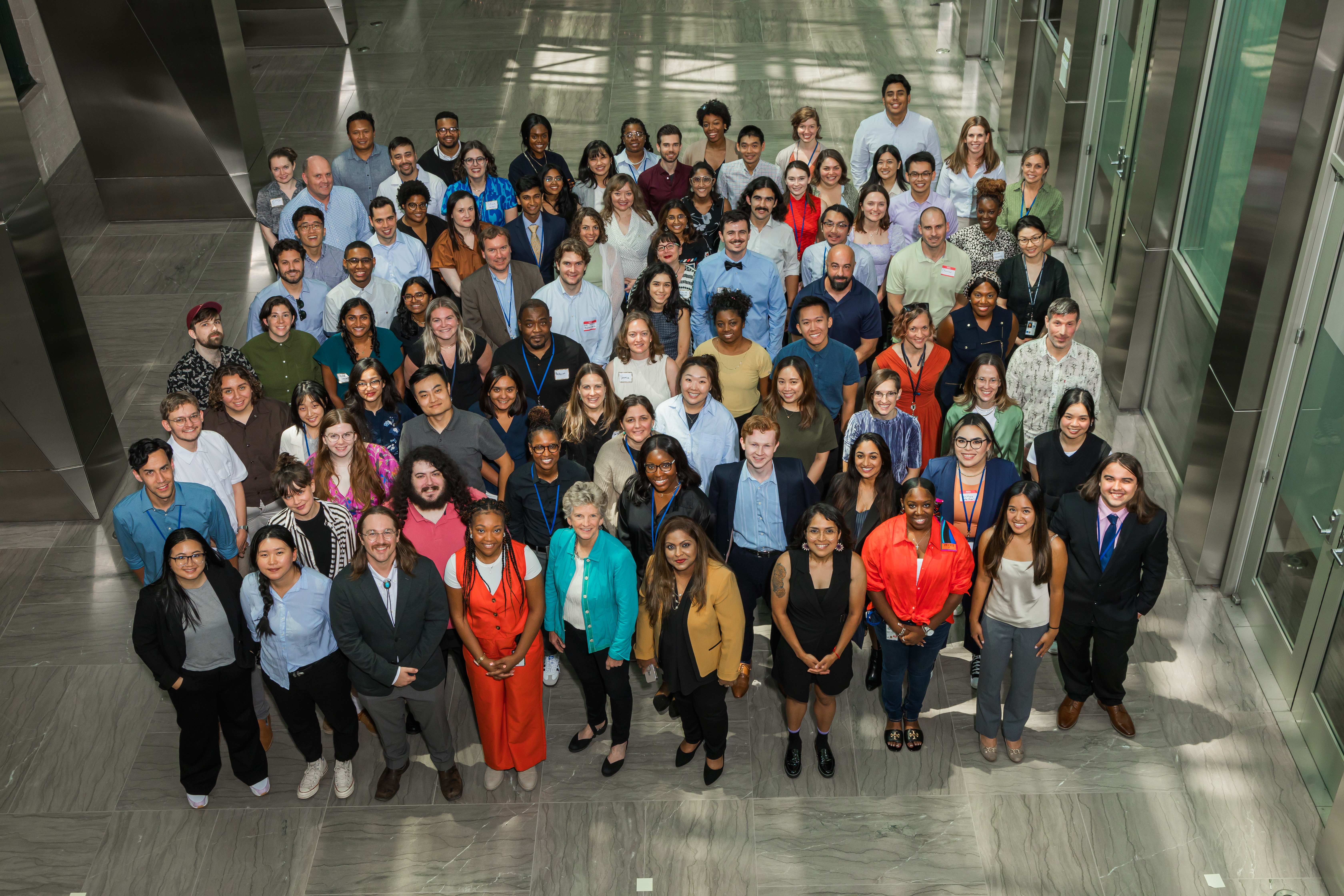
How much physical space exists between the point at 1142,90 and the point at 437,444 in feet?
21.2

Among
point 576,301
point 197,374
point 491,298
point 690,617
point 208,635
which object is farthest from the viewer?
point 491,298

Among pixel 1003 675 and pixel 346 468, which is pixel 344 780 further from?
pixel 1003 675

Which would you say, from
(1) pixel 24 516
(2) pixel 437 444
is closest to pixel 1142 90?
(2) pixel 437 444

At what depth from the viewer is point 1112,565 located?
5.79 metres

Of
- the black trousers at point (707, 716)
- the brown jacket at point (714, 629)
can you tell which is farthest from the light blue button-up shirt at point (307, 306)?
the black trousers at point (707, 716)

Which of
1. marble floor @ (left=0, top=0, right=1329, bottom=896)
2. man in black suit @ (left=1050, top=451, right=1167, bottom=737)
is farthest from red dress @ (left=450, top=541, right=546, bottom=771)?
man in black suit @ (left=1050, top=451, right=1167, bottom=737)

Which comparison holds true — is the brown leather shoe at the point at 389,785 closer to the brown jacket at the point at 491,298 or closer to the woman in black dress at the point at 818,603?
the woman in black dress at the point at 818,603

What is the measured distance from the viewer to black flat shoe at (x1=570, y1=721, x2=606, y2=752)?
637cm

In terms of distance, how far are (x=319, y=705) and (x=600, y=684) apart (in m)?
1.44

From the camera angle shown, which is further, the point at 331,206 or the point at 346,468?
the point at 331,206

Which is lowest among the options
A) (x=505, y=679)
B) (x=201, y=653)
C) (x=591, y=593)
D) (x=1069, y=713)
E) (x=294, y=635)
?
(x=1069, y=713)

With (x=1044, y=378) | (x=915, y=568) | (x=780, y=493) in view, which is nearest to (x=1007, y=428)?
(x=1044, y=378)

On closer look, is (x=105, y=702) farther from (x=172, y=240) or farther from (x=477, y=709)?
(x=172, y=240)

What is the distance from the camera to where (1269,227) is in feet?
21.1
